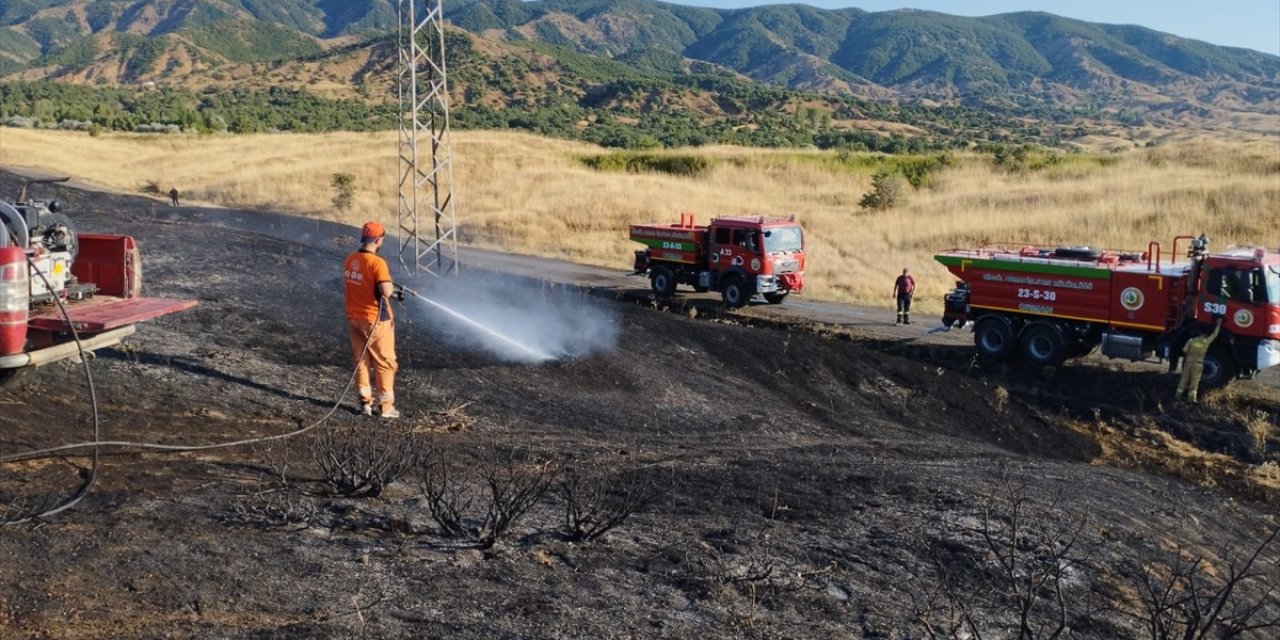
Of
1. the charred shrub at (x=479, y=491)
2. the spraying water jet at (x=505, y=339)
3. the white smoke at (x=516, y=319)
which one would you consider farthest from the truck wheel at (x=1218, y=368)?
the charred shrub at (x=479, y=491)

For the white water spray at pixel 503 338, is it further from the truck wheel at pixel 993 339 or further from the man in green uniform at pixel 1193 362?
the man in green uniform at pixel 1193 362

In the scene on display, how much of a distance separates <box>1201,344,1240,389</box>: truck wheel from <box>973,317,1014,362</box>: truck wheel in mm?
3161

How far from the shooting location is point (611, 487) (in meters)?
8.30

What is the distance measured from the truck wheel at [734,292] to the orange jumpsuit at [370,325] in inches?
528

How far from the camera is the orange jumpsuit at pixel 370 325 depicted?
1052 centimetres

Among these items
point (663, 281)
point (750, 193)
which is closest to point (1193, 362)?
point (663, 281)

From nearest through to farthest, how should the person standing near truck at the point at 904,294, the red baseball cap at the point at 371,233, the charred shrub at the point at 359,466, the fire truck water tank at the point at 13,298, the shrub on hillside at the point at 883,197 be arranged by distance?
the charred shrub at the point at 359,466 < the fire truck water tank at the point at 13,298 < the red baseball cap at the point at 371,233 < the person standing near truck at the point at 904,294 < the shrub on hillside at the point at 883,197

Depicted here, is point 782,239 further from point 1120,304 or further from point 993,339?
point 1120,304

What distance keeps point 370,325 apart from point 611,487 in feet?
12.2

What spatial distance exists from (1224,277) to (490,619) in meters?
15.1

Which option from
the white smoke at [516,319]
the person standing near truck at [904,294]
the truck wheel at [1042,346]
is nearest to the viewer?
the white smoke at [516,319]

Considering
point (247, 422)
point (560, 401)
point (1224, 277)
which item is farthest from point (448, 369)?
point (1224, 277)

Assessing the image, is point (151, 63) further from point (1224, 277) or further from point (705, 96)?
point (1224, 277)

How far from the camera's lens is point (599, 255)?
33.8m
